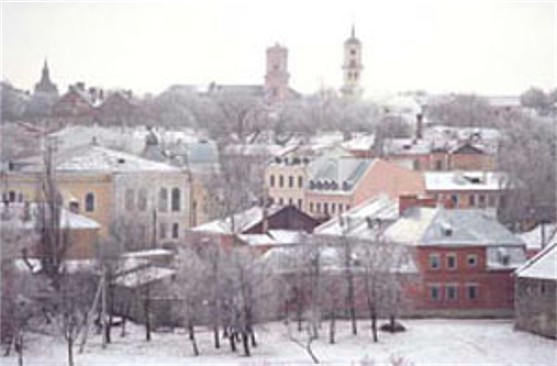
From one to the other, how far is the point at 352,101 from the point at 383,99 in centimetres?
370

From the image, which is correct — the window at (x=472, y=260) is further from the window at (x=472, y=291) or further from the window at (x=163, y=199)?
the window at (x=163, y=199)

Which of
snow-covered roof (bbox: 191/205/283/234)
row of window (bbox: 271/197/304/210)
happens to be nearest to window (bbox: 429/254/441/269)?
snow-covered roof (bbox: 191/205/283/234)

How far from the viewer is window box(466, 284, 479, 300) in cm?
1730

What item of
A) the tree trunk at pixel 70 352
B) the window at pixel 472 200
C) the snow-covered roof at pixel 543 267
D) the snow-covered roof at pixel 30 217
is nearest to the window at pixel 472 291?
the snow-covered roof at pixel 543 267

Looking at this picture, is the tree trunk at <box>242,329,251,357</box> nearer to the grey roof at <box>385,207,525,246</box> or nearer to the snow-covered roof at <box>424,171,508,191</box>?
the grey roof at <box>385,207,525,246</box>

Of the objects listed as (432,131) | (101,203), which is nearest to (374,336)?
(101,203)

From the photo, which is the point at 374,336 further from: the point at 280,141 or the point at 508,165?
the point at 280,141

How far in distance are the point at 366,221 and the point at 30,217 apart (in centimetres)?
504

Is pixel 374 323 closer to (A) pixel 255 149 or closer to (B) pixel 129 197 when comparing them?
(B) pixel 129 197

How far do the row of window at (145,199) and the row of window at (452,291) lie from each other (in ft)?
23.3

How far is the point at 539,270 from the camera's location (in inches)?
622

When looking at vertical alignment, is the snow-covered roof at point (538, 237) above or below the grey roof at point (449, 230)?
below

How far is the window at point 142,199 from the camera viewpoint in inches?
894

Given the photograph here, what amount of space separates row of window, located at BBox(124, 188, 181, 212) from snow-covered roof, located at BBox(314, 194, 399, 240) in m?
3.54
